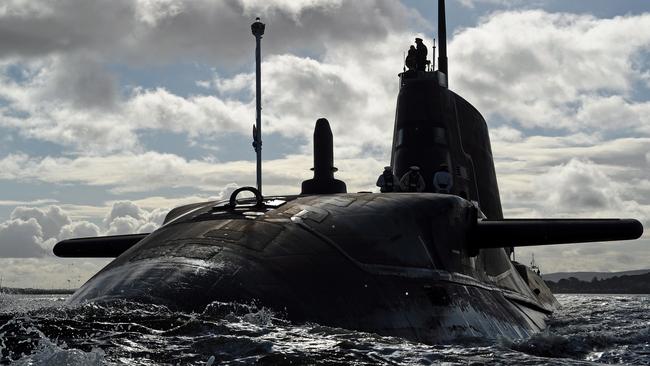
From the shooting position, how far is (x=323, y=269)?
8.44 metres

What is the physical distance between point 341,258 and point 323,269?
0.42m

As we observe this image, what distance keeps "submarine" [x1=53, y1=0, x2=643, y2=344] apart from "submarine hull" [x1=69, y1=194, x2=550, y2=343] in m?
0.02

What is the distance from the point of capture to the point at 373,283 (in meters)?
8.70

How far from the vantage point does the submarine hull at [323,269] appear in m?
7.63

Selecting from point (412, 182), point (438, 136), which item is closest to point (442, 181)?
point (412, 182)

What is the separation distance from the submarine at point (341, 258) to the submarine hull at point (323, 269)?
17 millimetres

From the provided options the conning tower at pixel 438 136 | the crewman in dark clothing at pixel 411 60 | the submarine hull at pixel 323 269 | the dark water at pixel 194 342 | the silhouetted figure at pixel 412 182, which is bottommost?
the dark water at pixel 194 342

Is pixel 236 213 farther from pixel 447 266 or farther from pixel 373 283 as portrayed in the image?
pixel 447 266

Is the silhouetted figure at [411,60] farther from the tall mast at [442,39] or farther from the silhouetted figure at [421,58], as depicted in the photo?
the tall mast at [442,39]

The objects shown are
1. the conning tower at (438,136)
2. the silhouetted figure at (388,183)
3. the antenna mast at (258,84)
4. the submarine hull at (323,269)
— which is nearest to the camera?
the submarine hull at (323,269)

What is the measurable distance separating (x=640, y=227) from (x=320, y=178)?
17.0ft

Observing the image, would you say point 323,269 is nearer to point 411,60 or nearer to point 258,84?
point 411,60

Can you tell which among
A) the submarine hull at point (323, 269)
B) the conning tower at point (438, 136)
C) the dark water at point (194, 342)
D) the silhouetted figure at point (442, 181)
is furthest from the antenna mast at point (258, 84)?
the dark water at point (194, 342)

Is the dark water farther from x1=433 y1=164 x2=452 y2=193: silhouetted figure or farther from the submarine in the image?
x1=433 y1=164 x2=452 y2=193: silhouetted figure
